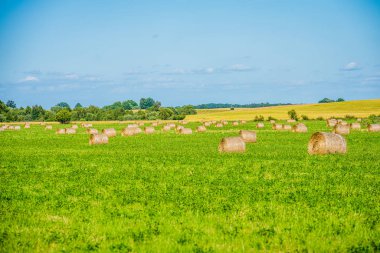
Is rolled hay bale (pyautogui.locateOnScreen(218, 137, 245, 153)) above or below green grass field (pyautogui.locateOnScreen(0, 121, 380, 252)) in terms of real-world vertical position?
above

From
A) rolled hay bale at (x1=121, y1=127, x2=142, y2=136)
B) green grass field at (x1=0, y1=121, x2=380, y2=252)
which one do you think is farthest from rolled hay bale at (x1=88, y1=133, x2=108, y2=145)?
green grass field at (x1=0, y1=121, x2=380, y2=252)

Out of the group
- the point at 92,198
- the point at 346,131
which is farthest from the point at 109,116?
the point at 92,198

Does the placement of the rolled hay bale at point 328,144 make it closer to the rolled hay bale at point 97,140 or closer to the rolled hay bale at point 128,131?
the rolled hay bale at point 97,140

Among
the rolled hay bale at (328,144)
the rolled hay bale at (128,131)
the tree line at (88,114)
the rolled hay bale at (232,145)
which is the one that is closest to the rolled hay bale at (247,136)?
the rolled hay bale at (232,145)

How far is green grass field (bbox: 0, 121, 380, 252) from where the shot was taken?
29.0 ft

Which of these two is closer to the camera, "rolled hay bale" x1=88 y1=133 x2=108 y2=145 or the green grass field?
the green grass field

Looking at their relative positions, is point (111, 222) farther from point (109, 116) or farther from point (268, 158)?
point (109, 116)

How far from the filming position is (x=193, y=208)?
37.7ft

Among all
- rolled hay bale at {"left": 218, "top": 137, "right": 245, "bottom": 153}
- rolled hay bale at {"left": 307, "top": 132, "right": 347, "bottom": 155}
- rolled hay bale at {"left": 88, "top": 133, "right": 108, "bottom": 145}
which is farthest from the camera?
rolled hay bale at {"left": 88, "top": 133, "right": 108, "bottom": 145}

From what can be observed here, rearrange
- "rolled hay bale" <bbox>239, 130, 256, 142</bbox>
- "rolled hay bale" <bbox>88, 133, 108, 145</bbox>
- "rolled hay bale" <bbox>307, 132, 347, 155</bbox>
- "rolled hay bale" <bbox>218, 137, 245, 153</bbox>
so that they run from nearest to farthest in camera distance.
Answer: "rolled hay bale" <bbox>307, 132, 347, 155</bbox>
"rolled hay bale" <bbox>218, 137, 245, 153</bbox>
"rolled hay bale" <bbox>239, 130, 256, 142</bbox>
"rolled hay bale" <bbox>88, 133, 108, 145</bbox>

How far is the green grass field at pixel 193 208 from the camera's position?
8844 millimetres

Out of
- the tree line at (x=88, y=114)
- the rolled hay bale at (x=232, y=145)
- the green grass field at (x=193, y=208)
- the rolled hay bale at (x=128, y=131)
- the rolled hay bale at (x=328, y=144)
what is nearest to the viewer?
the green grass field at (x=193, y=208)

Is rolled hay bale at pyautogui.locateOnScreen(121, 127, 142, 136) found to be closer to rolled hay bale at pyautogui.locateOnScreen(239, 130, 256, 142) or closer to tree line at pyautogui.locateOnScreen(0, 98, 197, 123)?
rolled hay bale at pyautogui.locateOnScreen(239, 130, 256, 142)

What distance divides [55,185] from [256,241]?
874cm
